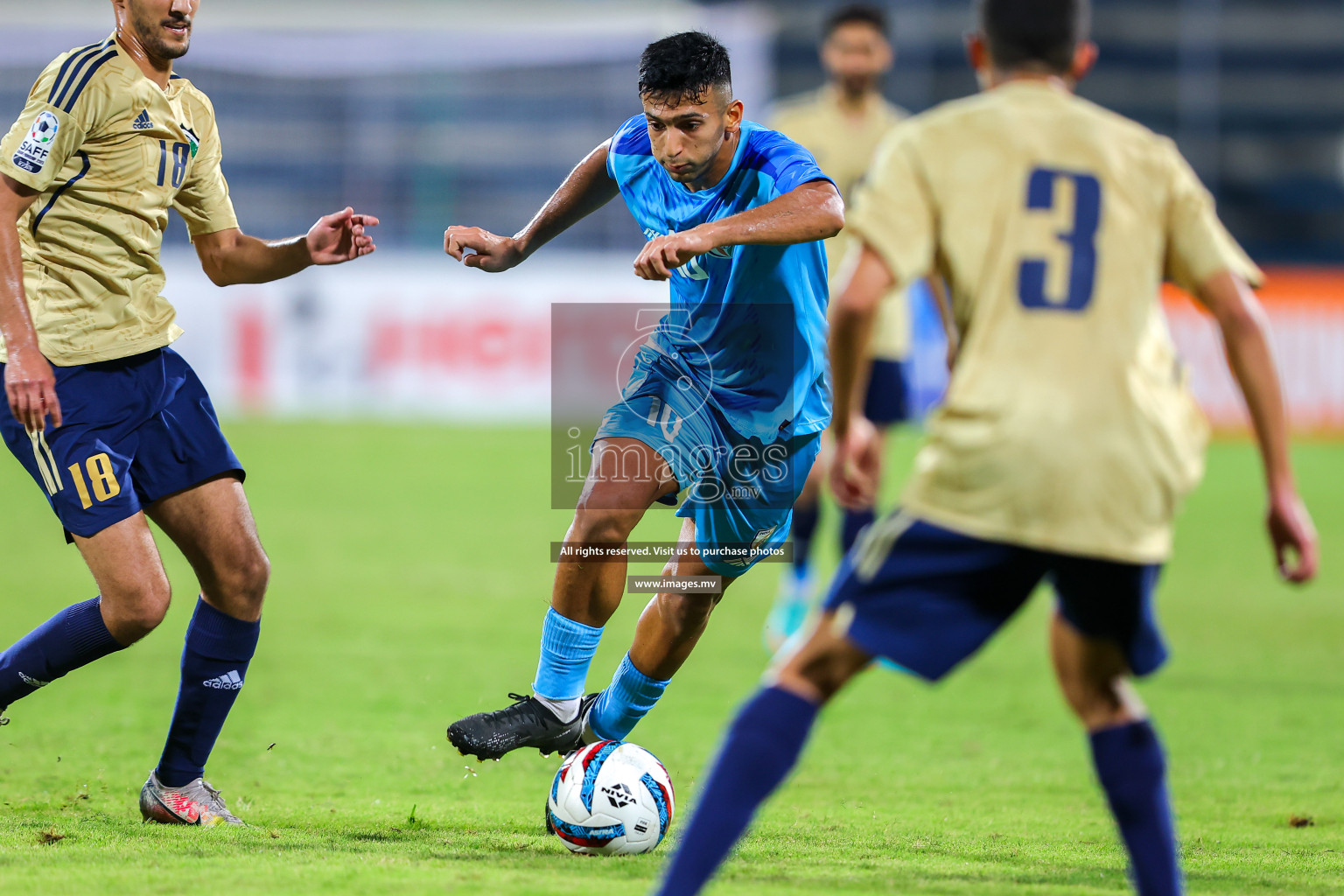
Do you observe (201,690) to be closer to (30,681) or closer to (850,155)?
(30,681)

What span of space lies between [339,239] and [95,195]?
768 millimetres

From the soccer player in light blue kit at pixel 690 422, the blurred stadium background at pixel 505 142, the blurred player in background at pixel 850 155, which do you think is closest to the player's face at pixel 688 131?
the soccer player in light blue kit at pixel 690 422

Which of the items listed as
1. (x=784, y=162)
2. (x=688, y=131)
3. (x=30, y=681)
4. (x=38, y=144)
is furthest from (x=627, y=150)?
(x=30, y=681)

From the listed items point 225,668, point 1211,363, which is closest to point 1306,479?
point 1211,363

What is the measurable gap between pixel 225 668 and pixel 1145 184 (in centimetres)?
299

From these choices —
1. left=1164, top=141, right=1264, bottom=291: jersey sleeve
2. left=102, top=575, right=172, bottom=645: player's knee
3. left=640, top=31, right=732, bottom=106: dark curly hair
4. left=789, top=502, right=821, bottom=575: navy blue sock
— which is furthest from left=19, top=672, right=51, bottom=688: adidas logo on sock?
left=789, top=502, right=821, bottom=575: navy blue sock

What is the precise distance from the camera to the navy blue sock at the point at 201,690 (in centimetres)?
426

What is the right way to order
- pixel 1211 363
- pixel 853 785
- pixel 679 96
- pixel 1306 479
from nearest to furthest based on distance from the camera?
1. pixel 679 96
2. pixel 853 785
3. pixel 1306 479
4. pixel 1211 363

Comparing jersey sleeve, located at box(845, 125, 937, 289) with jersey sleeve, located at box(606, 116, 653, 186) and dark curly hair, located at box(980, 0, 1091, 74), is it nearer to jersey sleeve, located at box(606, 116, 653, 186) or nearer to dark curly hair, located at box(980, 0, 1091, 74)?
dark curly hair, located at box(980, 0, 1091, 74)

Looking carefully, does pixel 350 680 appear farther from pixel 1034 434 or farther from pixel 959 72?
pixel 959 72

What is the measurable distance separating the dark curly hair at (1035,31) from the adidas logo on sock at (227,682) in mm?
2842

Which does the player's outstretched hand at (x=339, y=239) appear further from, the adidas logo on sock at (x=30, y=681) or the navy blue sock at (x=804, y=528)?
the navy blue sock at (x=804, y=528)

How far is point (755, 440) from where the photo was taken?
174 inches

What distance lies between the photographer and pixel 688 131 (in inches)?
159
